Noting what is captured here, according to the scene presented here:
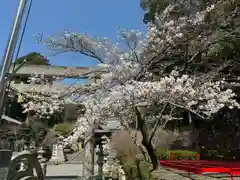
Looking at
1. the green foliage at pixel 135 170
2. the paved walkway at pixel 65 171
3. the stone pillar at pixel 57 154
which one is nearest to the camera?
the green foliage at pixel 135 170

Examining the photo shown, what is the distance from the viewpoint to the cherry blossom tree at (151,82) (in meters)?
6.30

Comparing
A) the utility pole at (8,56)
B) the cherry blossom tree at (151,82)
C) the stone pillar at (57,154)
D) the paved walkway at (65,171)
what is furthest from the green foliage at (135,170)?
the stone pillar at (57,154)

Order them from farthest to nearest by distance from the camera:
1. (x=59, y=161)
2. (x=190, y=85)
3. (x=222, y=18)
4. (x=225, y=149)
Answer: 1. (x=59, y=161)
2. (x=225, y=149)
3. (x=222, y=18)
4. (x=190, y=85)

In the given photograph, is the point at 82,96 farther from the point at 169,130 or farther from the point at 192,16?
the point at 169,130

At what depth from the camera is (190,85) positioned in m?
6.59

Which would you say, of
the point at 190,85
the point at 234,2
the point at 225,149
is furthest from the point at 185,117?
the point at 190,85

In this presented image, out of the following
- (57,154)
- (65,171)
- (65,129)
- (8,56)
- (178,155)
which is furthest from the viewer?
(57,154)

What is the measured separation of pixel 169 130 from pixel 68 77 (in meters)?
10.0

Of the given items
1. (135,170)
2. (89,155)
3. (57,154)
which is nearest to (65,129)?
(89,155)

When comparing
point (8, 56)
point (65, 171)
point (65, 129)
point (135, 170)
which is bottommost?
point (65, 171)

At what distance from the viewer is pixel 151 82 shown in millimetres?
6582

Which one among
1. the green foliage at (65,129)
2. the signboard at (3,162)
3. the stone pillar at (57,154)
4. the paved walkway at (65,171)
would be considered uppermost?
the green foliage at (65,129)

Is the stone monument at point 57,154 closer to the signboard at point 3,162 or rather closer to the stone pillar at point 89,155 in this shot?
the stone pillar at point 89,155

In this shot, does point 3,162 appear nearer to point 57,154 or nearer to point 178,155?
point 178,155
